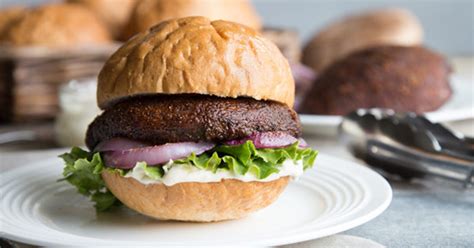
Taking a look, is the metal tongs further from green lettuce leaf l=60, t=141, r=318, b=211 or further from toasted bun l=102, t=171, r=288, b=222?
toasted bun l=102, t=171, r=288, b=222

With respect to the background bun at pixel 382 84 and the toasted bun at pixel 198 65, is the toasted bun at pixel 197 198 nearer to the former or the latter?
the toasted bun at pixel 198 65

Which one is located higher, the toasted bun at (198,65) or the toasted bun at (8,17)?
the toasted bun at (198,65)

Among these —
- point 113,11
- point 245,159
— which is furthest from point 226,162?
point 113,11

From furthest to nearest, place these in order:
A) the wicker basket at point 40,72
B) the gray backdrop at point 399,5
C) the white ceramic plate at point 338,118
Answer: the gray backdrop at point 399,5 → the wicker basket at point 40,72 → the white ceramic plate at point 338,118

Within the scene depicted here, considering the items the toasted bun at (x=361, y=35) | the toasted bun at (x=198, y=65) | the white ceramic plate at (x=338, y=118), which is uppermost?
the toasted bun at (x=198, y=65)

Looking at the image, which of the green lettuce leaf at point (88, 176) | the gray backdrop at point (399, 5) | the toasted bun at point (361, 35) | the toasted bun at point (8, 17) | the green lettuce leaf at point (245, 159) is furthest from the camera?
the gray backdrop at point (399, 5)

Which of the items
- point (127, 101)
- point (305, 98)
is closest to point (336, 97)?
point (305, 98)

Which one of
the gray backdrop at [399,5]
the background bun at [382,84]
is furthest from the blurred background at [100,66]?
the gray backdrop at [399,5]
